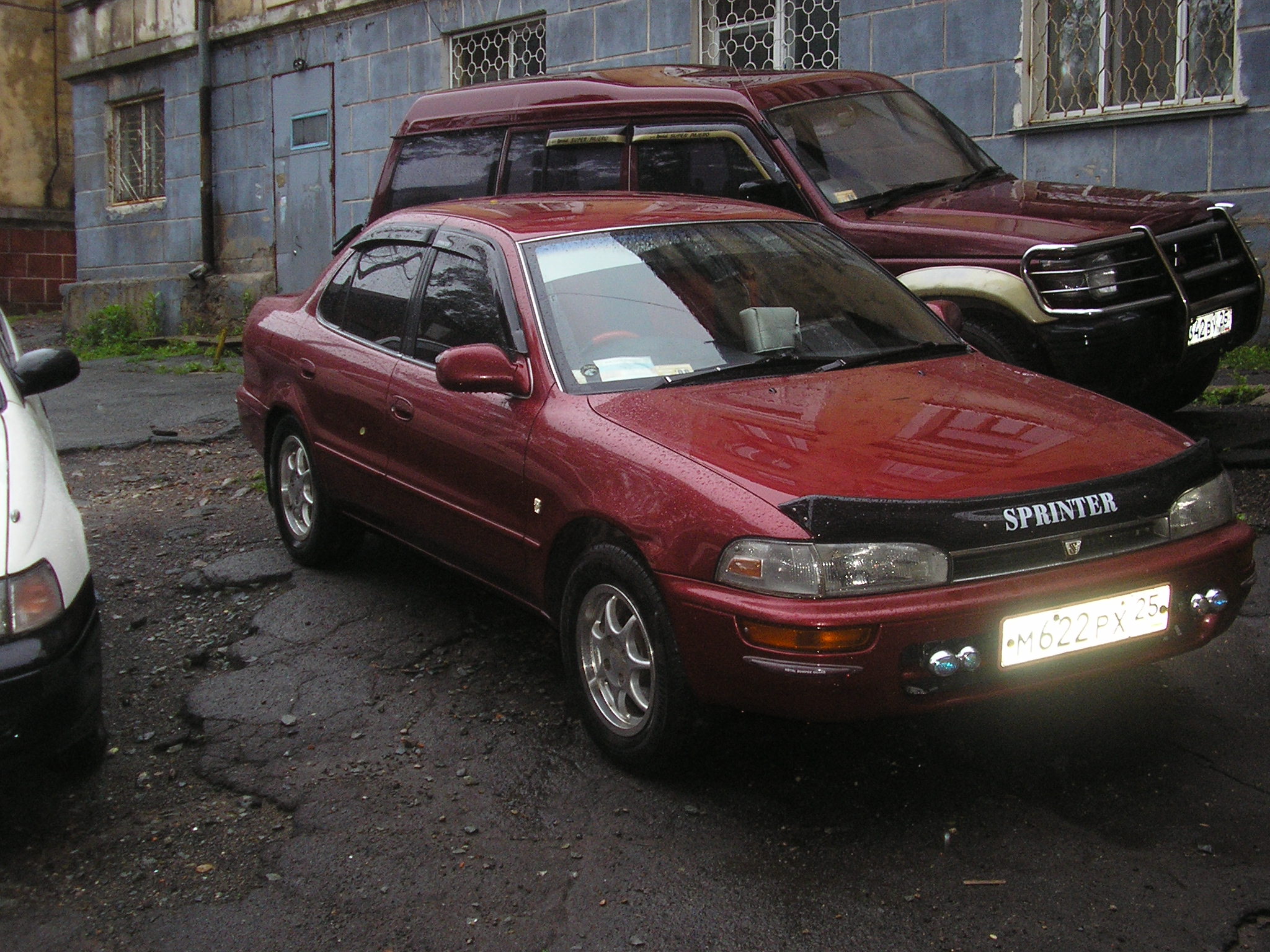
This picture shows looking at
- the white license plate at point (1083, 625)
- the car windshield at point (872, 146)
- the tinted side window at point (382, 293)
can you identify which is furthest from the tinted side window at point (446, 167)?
the white license plate at point (1083, 625)

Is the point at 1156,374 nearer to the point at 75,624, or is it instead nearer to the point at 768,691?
the point at 768,691

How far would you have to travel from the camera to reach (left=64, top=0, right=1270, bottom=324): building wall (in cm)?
896

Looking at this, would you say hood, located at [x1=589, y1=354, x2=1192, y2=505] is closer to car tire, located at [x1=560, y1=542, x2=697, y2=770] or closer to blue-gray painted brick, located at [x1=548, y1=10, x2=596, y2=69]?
car tire, located at [x1=560, y1=542, x2=697, y2=770]

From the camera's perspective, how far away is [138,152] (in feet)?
59.7

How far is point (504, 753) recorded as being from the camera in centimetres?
382

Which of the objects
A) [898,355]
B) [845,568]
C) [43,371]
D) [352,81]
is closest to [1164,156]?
[898,355]

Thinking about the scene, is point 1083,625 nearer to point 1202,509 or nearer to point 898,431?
point 1202,509

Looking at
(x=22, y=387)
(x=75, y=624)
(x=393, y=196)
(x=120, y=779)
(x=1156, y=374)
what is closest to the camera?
(x=75, y=624)

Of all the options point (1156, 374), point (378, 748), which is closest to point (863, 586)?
point (378, 748)

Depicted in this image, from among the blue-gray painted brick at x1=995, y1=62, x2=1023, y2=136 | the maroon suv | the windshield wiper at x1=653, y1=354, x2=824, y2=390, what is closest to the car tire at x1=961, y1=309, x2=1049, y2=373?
the maroon suv

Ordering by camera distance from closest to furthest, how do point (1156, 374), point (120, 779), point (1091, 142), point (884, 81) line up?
point (120, 779) < point (1156, 374) < point (884, 81) < point (1091, 142)

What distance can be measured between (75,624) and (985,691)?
7.38 ft

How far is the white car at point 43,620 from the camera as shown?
3166mm

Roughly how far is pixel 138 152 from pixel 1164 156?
46.0 ft
